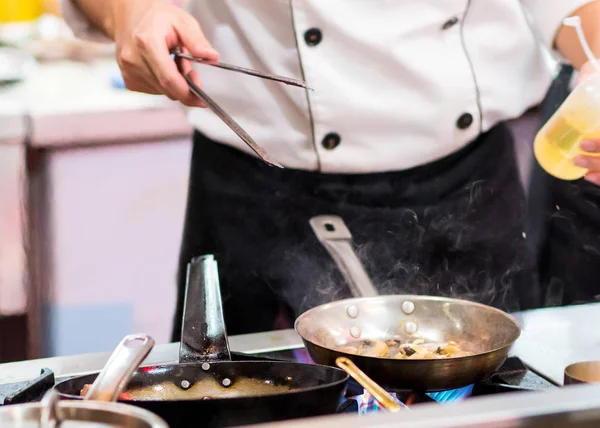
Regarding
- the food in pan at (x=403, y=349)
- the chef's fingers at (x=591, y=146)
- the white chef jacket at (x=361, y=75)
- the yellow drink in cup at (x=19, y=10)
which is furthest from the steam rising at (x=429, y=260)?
the yellow drink in cup at (x=19, y=10)

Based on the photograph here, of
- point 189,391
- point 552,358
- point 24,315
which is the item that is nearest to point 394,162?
point 552,358

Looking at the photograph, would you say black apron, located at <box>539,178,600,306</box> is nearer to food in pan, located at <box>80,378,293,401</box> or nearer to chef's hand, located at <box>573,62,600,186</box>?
chef's hand, located at <box>573,62,600,186</box>

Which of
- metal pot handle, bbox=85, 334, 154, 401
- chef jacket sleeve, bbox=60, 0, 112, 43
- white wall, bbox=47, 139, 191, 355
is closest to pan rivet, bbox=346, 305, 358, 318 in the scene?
metal pot handle, bbox=85, 334, 154, 401

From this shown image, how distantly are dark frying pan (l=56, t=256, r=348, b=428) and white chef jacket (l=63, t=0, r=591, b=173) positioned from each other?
1.30 ft

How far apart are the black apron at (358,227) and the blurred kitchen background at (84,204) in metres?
0.99

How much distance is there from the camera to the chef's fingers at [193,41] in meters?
1.08

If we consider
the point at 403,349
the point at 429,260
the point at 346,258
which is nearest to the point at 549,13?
the point at 429,260

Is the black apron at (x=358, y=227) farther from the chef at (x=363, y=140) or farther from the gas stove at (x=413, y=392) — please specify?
the gas stove at (x=413, y=392)

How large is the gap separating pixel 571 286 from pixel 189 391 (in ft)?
4.11

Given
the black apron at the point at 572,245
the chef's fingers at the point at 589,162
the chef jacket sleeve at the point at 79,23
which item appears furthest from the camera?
the black apron at the point at 572,245

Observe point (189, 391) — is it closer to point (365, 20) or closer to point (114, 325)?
point (365, 20)

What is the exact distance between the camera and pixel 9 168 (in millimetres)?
2568

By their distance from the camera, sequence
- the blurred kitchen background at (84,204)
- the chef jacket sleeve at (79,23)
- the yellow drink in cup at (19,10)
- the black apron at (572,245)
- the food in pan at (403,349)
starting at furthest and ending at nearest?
the yellow drink in cup at (19,10) < the blurred kitchen background at (84,204) < the black apron at (572,245) < the chef jacket sleeve at (79,23) < the food in pan at (403,349)

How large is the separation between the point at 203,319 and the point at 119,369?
260 mm
